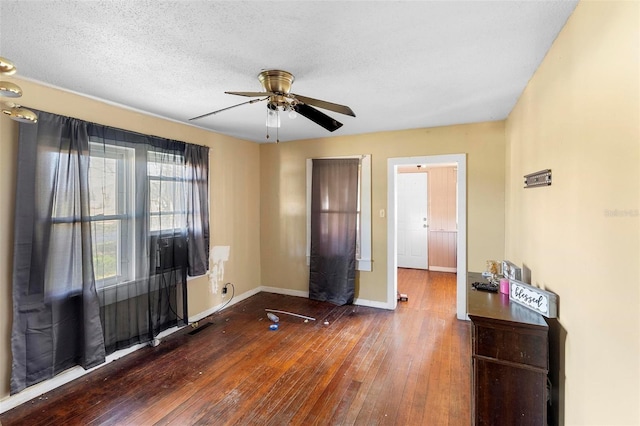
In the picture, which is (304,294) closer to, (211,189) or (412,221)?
(211,189)

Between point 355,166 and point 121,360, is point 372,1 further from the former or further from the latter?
point 121,360

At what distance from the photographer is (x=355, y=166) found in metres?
4.19

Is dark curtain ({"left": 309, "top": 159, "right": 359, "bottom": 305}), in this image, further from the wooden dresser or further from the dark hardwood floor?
the wooden dresser

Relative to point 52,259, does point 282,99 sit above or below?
above

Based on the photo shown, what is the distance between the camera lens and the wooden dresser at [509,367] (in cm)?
163

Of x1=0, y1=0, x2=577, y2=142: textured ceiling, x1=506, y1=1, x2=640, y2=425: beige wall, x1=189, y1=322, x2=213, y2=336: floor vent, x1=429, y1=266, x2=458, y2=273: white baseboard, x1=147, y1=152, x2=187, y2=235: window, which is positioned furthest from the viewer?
x1=429, y1=266, x2=458, y2=273: white baseboard

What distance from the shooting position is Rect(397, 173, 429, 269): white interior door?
634 centimetres

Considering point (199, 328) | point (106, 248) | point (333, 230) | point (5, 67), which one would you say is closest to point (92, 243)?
point (106, 248)

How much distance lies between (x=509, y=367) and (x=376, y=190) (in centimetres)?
276

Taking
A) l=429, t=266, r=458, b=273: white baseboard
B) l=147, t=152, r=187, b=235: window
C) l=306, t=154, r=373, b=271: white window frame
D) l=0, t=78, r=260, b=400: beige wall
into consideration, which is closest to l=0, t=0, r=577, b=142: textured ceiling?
l=0, t=78, r=260, b=400: beige wall

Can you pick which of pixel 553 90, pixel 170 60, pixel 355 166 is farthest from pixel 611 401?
pixel 355 166

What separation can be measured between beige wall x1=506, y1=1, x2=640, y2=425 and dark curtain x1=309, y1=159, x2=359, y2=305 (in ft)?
8.15

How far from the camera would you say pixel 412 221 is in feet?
21.2

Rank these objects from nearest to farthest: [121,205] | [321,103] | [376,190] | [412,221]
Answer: [321,103] → [121,205] → [376,190] → [412,221]
